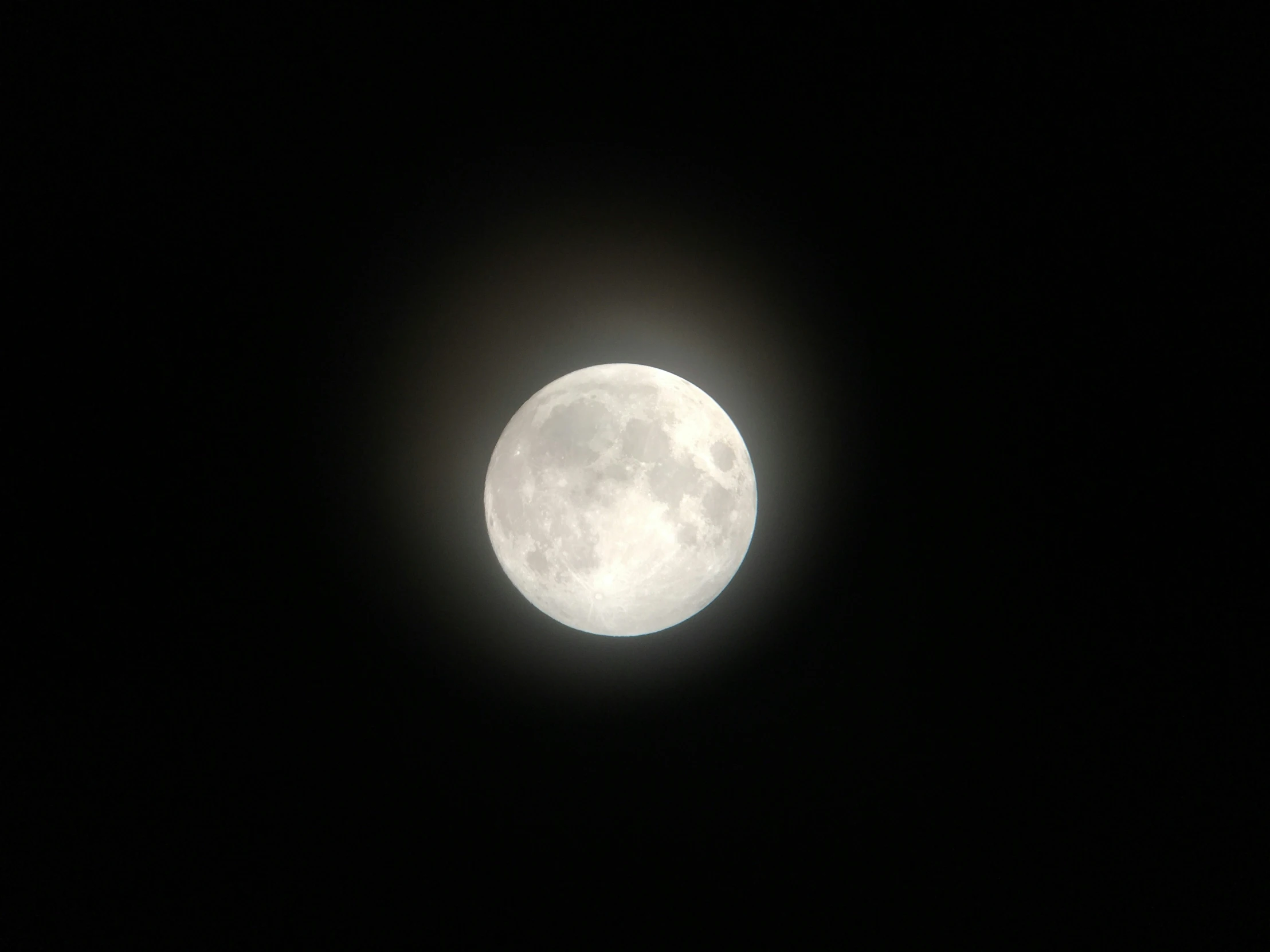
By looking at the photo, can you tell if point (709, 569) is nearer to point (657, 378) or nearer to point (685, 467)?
point (685, 467)

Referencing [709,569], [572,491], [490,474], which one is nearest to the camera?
[572,491]

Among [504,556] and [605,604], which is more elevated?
[504,556]

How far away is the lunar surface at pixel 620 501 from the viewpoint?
7.59 ft

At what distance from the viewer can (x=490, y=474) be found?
2631mm

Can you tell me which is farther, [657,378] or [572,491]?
[657,378]

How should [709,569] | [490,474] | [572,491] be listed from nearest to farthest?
[572,491], [709,569], [490,474]

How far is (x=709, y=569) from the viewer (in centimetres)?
247

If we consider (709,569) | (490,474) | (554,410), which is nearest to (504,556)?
(490,474)

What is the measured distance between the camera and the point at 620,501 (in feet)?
7.53

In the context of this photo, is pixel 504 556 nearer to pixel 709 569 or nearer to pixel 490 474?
pixel 490 474

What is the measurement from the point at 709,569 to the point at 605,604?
406 mm

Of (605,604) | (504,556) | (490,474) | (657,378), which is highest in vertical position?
(657,378)

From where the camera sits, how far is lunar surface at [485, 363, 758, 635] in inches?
91.0

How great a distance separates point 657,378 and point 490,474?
2.49ft
